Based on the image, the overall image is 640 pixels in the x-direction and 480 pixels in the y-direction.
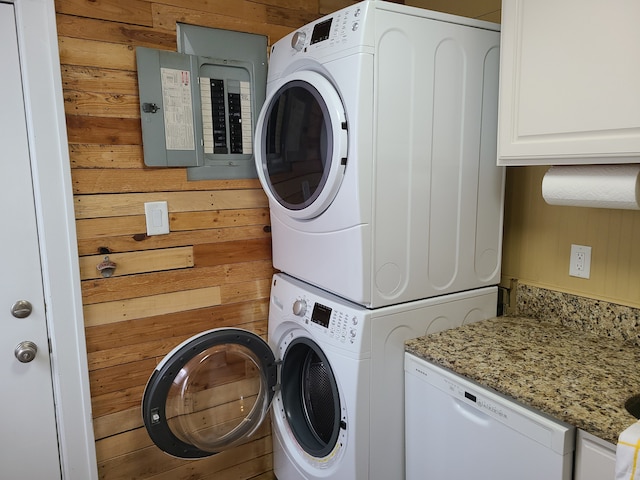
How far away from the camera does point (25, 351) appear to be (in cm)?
165

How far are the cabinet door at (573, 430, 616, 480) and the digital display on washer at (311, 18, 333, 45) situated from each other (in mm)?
1293

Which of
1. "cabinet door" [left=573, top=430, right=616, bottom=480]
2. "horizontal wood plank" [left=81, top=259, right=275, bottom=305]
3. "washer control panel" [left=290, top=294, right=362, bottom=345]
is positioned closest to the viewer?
"cabinet door" [left=573, top=430, right=616, bottom=480]

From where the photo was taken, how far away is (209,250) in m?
1.94

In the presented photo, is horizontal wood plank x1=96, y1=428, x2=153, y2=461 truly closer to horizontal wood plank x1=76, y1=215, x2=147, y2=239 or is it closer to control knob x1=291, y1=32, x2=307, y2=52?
horizontal wood plank x1=76, y1=215, x2=147, y2=239

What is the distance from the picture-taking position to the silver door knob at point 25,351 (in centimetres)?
164

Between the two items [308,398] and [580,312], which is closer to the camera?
[580,312]

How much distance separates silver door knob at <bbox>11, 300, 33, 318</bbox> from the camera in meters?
1.63

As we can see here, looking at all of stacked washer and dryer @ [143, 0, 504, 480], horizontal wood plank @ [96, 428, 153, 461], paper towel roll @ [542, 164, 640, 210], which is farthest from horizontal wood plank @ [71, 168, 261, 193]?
paper towel roll @ [542, 164, 640, 210]

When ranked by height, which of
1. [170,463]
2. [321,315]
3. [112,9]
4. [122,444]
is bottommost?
[170,463]

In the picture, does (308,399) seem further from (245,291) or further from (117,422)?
(117,422)

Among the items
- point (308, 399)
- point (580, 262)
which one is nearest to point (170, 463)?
point (308, 399)

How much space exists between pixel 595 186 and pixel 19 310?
6.00 feet

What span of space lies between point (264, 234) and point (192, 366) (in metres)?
0.61

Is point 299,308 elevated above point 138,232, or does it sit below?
below
